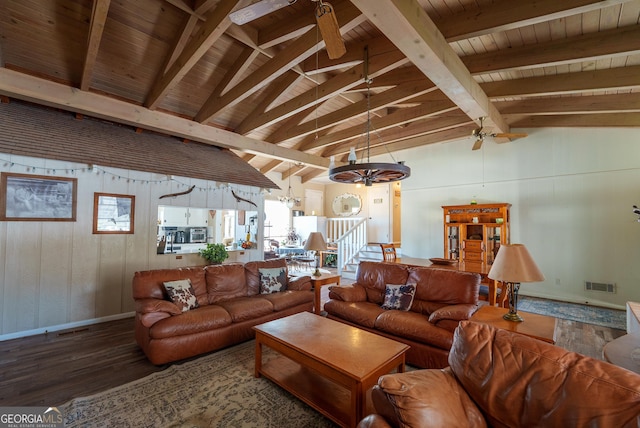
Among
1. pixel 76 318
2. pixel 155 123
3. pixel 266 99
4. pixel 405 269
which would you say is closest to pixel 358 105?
pixel 266 99

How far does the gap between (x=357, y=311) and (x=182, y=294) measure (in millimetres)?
2147

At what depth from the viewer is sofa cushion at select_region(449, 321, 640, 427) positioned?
1.14 metres

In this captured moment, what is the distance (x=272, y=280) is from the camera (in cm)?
442

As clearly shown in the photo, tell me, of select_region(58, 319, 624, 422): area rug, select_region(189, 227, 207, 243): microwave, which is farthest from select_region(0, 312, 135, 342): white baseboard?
select_region(58, 319, 624, 422): area rug

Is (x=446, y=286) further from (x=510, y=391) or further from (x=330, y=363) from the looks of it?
(x=510, y=391)

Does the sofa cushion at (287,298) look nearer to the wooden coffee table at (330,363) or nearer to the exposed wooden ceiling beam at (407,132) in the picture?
the wooden coffee table at (330,363)

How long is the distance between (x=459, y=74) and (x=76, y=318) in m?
6.17

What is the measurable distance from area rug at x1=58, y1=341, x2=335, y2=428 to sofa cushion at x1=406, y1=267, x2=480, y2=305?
198 centimetres

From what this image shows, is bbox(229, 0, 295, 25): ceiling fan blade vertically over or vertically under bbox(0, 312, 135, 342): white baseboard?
over

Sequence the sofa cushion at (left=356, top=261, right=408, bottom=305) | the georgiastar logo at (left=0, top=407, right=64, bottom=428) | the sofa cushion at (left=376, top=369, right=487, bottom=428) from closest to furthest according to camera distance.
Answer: the sofa cushion at (left=376, top=369, right=487, bottom=428) < the georgiastar logo at (left=0, top=407, right=64, bottom=428) < the sofa cushion at (left=356, top=261, right=408, bottom=305)

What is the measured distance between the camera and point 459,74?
357 centimetres

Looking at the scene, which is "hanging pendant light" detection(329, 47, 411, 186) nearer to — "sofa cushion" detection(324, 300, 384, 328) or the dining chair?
"sofa cushion" detection(324, 300, 384, 328)

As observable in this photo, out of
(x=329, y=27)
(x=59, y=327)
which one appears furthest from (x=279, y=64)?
(x=59, y=327)

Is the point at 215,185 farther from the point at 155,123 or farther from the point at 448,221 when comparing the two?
the point at 448,221
